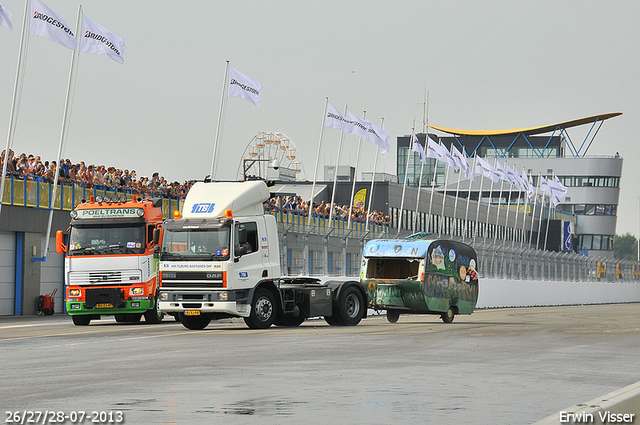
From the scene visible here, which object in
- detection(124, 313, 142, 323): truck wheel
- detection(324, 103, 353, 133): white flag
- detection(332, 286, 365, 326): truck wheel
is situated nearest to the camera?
detection(332, 286, 365, 326): truck wheel

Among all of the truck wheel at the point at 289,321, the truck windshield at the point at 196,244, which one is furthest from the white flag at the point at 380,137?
the truck windshield at the point at 196,244

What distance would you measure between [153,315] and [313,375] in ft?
52.6

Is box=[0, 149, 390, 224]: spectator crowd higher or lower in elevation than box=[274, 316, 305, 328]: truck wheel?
higher

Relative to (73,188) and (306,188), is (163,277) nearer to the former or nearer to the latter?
(73,188)

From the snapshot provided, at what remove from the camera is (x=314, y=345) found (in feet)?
62.0

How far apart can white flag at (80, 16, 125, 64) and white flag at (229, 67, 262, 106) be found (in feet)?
17.1

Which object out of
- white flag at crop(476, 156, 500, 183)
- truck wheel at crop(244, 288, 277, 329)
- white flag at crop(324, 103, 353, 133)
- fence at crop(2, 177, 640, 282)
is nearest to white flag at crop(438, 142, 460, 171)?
white flag at crop(476, 156, 500, 183)

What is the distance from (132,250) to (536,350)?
1206cm

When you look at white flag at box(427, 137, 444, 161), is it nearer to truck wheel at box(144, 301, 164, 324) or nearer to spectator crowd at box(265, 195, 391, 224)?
spectator crowd at box(265, 195, 391, 224)

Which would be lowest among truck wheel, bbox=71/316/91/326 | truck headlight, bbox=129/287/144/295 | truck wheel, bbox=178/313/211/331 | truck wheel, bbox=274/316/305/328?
truck wheel, bbox=71/316/91/326

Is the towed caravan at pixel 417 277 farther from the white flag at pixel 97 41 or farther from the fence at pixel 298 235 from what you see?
the white flag at pixel 97 41

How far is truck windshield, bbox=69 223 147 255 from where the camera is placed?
2627cm

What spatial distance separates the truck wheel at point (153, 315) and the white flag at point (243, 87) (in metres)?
12.0

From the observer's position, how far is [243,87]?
38.5m
